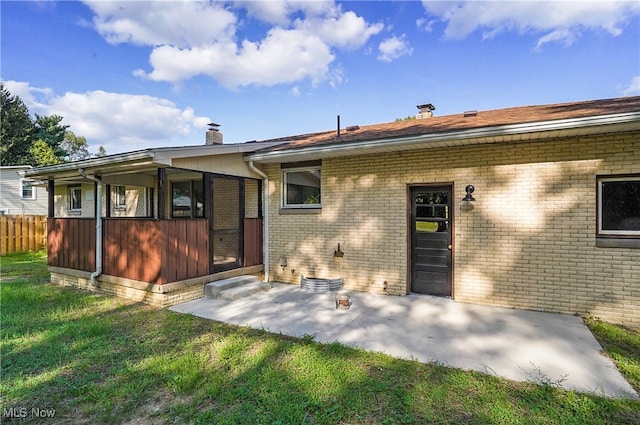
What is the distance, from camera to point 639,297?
461 centimetres

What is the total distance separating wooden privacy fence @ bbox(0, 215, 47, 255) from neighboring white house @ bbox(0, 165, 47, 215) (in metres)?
6.16

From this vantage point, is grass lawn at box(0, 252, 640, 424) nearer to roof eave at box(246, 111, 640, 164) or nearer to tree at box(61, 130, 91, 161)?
roof eave at box(246, 111, 640, 164)

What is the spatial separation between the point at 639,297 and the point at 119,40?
14546 millimetres

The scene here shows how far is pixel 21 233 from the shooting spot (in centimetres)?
1282

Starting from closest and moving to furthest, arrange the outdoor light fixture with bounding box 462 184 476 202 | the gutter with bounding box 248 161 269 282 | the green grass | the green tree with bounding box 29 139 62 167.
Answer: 1. the green grass
2. the outdoor light fixture with bounding box 462 184 476 202
3. the gutter with bounding box 248 161 269 282
4. the green tree with bounding box 29 139 62 167

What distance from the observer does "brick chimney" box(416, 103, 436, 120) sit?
8.92m

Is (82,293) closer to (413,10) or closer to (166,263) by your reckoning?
(166,263)

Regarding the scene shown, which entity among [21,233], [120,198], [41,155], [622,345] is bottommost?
[622,345]

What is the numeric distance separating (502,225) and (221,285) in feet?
17.1

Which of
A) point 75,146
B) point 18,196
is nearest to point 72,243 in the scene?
point 18,196

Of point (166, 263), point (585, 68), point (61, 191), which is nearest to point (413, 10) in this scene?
point (585, 68)

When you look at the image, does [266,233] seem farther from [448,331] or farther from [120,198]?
[120,198]

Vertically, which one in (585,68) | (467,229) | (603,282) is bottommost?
(603,282)

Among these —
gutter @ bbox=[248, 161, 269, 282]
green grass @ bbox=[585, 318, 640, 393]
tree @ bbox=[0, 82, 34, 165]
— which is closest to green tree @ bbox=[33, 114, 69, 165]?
tree @ bbox=[0, 82, 34, 165]
